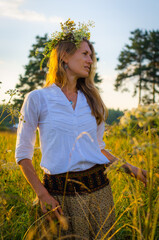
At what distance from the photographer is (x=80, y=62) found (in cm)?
228

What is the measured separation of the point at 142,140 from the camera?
3.34ft

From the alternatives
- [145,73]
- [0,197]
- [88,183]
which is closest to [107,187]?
[88,183]

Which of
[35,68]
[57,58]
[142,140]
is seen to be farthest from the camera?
[35,68]

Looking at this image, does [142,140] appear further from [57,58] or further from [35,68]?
[35,68]

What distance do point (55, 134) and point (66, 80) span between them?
24.3 inches

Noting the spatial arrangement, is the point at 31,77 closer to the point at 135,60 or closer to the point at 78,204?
the point at 135,60

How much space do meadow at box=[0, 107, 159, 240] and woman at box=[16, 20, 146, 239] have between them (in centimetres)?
14

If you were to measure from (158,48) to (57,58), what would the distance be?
2817 cm

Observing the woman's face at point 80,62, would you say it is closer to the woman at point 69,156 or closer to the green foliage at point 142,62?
the woman at point 69,156

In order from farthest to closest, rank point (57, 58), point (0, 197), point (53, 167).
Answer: point (57, 58) < point (53, 167) < point (0, 197)

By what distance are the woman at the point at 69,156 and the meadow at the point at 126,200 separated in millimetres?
142

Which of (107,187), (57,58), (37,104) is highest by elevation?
(57,58)

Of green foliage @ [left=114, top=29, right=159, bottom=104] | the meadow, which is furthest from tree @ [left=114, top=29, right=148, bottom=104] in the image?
the meadow

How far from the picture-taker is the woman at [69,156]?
1829mm
